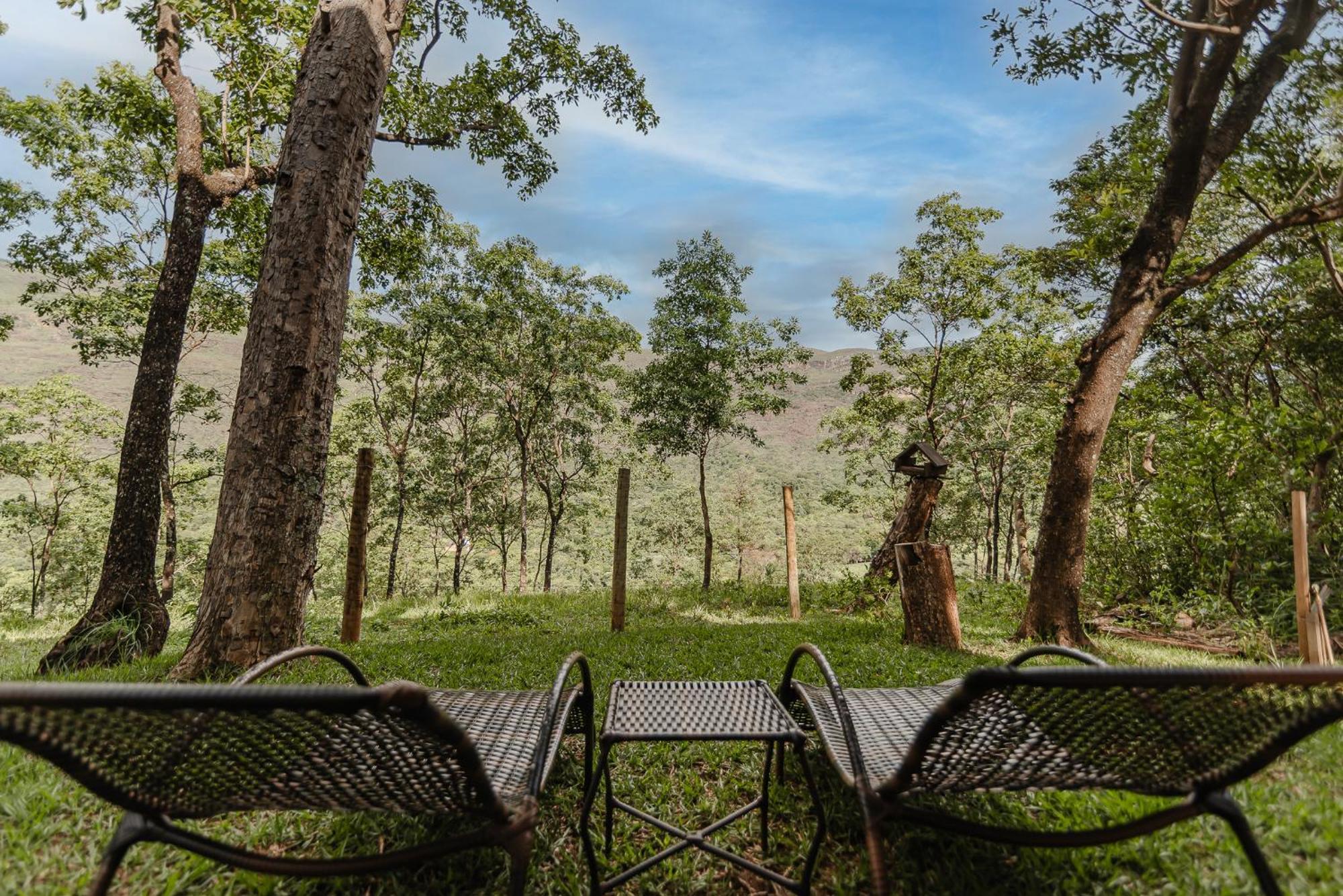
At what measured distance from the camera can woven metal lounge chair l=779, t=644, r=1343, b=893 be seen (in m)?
1.13

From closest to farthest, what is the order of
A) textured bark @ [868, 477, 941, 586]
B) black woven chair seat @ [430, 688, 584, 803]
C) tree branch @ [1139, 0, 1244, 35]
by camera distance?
black woven chair seat @ [430, 688, 584, 803] → tree branch @ [1139, 0, 1244, 35] → textured bark @ [868, 477, 941, 586]

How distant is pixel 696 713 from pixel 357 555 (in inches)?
174

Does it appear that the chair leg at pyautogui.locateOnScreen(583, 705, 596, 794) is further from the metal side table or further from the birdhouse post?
the birdhouse post

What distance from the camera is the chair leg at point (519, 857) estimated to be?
1214 millimetres

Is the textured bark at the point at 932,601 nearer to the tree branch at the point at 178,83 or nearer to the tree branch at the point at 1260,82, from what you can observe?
the tree branch at the point at 1260,82

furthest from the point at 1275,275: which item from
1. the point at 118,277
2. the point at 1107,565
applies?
the point at 118,277

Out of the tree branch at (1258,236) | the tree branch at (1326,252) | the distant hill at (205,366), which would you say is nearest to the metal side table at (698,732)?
the tree branch at (1258,236)

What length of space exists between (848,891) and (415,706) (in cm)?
155

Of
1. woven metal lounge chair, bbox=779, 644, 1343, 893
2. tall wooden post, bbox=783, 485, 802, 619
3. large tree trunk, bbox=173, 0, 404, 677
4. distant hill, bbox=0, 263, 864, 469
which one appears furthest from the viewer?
distant hill, bbox=0, 263, 864, 469

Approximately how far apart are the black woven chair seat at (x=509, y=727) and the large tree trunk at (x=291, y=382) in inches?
64.5

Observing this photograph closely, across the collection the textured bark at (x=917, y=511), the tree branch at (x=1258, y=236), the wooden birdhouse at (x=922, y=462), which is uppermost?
the tree branch at (x=1258, y=236)

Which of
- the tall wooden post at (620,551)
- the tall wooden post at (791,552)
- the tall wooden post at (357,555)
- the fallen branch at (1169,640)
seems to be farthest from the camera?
the tall wooden post at (791,552)

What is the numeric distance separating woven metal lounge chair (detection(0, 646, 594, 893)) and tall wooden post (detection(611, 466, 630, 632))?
508cm

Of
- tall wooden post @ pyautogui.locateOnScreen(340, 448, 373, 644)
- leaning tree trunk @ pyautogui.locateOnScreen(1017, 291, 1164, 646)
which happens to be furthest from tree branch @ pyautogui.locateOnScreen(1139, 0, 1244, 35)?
tall wooden post @ pyautogui.locateOnScreen(340, 448, 373, 644)
